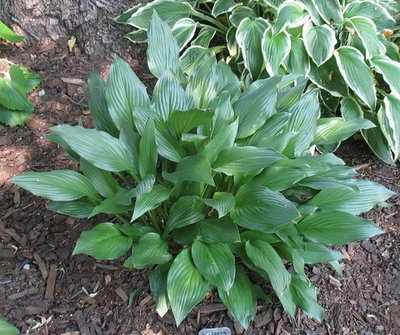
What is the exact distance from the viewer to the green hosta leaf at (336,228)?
226 cm

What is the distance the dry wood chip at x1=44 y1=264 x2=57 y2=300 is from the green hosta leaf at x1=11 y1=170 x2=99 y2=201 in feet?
1.63

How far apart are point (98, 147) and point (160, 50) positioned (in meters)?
0.67

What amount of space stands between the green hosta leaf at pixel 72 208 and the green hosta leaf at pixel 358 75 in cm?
177

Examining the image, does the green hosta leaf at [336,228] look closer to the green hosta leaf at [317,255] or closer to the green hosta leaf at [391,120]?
the green hosta leaf at [317,255]

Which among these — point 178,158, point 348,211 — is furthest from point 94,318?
point 348,211

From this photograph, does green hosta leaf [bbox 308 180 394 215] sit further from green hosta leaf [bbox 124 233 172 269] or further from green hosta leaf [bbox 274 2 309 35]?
green hosta leaf [bbox 274 2 309 35]

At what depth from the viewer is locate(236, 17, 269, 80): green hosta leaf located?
3.18 m

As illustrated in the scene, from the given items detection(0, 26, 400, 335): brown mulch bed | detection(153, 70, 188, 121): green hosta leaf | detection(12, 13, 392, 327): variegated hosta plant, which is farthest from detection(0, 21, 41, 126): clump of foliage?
detection(153, 70, 188, 121): green hosta leaf

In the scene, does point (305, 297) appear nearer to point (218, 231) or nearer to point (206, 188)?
point (218, 231)

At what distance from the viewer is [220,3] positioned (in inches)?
134

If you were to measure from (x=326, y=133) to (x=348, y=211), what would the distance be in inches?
17.8

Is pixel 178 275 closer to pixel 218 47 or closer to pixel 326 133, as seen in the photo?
pixel 326 133

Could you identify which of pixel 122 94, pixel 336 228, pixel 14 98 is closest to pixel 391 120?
pixel 336 228

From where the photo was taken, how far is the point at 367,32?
10.5 feet
